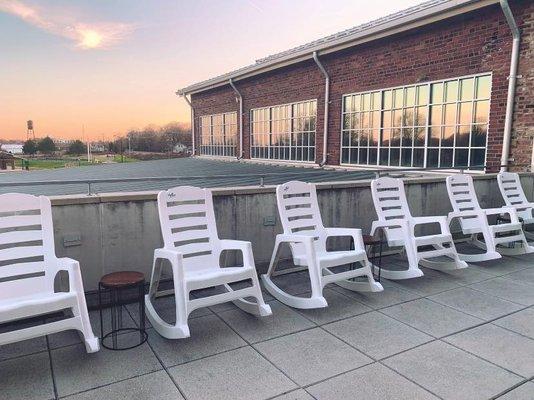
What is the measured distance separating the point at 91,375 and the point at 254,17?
35.9 ft

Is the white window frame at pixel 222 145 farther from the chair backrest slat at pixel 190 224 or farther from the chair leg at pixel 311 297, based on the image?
the chair leg at pixel 311 297

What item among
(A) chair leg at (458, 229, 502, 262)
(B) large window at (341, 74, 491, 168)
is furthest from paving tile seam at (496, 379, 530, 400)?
(B) large window at (341, 74, 491, 168)

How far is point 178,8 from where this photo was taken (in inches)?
424

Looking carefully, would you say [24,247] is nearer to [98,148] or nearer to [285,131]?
[285,131]

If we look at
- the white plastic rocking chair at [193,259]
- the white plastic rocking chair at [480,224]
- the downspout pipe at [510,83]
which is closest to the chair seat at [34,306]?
the white plastic rocking chair at [193,259]

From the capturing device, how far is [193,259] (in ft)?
11.4

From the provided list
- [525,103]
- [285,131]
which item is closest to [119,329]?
[525,103]

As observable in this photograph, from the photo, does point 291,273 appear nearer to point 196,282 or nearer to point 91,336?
point 196,282

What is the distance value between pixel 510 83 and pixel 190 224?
5512 mm

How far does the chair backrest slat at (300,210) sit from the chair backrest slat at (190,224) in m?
0.72

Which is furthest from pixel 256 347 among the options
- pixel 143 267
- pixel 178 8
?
pixel 178 8

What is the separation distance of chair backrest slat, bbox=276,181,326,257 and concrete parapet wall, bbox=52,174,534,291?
0.91 ft

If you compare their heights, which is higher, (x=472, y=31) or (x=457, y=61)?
(x=472, y=31)

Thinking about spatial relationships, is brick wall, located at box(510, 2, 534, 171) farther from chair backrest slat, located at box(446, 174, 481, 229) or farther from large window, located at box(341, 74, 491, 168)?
chair backrest slat, located at box(446, 174, 481, 229)
